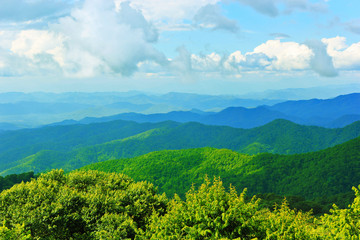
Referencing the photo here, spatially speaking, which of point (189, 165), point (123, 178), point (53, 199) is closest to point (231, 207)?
point (53, 199)

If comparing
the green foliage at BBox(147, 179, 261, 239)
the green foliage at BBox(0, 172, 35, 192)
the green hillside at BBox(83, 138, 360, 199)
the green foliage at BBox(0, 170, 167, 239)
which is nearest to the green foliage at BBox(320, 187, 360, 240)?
the green foliage at BBox(147, 179, 261, 239)

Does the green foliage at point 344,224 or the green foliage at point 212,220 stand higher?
the green foliage at point 212,220

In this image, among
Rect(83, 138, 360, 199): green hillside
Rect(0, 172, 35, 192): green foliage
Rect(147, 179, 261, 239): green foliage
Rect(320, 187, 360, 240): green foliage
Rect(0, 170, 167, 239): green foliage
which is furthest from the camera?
Rect(83, 138, 360, 199): green hillside

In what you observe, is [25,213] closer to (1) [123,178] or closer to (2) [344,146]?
(1) [123,178]

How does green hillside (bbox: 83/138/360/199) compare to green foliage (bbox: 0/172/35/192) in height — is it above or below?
below

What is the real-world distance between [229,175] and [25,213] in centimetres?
10553

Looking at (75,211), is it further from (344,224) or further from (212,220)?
(344,224)

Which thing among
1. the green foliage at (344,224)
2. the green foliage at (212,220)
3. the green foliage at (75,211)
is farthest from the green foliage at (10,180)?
the green foliage at (344,224)

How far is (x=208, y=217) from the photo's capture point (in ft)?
60.3

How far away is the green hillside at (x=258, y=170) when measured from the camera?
10456 centimetres

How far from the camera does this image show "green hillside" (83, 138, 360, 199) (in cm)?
10456

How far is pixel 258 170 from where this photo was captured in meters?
121

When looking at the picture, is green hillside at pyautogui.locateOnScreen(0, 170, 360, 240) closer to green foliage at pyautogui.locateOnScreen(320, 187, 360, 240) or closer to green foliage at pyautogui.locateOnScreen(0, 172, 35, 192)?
green foliage at pyautogui.locateOnScreen(320, 187, 360, 240)

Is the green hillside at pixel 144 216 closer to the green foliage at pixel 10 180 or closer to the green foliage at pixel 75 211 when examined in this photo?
the green foliage at pixel 75 211
